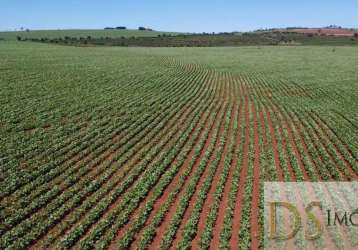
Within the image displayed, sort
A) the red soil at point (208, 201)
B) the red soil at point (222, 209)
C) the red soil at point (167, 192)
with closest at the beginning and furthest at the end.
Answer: the red soil at point (222, 209) < the red soil at point (208, 201) < the red soil at point (167, 192)

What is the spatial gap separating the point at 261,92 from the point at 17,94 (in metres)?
26.8

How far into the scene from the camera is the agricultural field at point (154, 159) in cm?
1316

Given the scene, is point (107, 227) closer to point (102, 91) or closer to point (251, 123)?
point (251, 123)

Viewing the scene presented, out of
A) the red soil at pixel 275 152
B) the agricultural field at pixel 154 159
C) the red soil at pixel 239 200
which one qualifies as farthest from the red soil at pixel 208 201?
the red soil at pixel 275 152

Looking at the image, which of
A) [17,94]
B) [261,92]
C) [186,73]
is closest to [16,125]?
[17,94]

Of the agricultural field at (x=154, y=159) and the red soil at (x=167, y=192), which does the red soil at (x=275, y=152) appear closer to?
the agricultural field at (x=154, y=159)

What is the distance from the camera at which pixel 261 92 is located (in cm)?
4188

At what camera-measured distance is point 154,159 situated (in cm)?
2006

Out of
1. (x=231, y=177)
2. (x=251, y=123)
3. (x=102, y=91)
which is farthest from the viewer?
(x=102, y=91)

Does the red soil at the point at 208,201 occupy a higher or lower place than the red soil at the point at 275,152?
lower

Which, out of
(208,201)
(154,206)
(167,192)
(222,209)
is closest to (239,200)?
(222,209)

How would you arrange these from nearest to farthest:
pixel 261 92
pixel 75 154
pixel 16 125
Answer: pixel 75 154, pixel 16 125, pixel 261 92

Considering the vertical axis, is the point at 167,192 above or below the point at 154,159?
below

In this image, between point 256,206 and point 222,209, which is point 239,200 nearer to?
point 256,206
